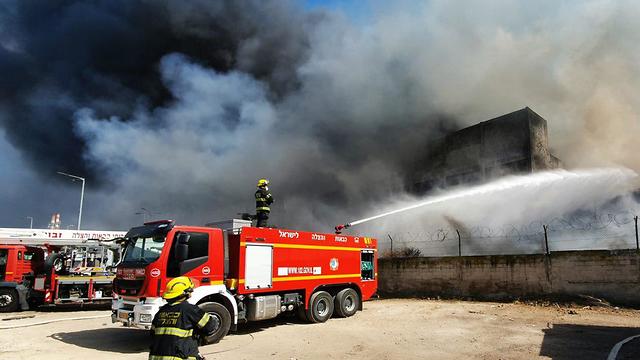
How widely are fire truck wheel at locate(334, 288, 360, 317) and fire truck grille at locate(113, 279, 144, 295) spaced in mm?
6033

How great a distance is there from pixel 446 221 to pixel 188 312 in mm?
20787

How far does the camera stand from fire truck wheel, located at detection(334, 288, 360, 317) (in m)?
12.5

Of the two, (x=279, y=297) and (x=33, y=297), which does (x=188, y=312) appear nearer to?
(x=279, y=297)

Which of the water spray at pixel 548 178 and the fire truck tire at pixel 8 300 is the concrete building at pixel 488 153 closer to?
the water spray at pixel 548 178

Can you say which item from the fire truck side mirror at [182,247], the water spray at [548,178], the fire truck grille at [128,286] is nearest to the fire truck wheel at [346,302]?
the fire truck side mirror at [182,247]

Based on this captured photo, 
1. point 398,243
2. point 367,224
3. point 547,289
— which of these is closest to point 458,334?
point 547,289

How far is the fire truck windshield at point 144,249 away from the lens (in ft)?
28.4

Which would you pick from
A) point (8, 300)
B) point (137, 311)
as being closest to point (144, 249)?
point (137, 311)

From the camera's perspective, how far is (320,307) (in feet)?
39.3

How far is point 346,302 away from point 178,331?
30.9 feet

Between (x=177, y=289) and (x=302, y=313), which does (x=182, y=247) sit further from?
(x=177, y=289)

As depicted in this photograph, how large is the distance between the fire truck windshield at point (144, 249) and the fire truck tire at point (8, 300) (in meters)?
9.11

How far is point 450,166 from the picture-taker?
25.8 metres

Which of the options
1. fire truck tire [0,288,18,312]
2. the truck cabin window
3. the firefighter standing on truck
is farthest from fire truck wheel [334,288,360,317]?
fire truck tire [0,288,18,312]
